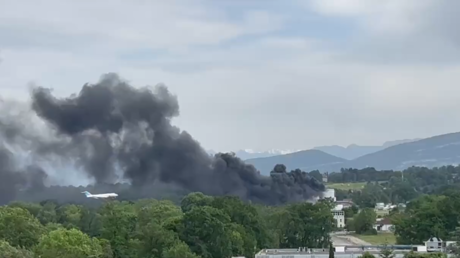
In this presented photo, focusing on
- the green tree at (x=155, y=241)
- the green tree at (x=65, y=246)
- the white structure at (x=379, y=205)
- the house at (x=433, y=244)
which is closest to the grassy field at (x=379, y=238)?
the house at (x=433, y=244)

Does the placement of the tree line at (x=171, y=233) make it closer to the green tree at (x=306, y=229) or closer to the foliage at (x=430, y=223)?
the green tree at (x=306, y=229)

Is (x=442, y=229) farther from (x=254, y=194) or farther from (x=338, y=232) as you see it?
(x=254, y=194)

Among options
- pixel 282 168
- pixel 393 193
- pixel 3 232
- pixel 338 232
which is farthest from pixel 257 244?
pixel 393 193

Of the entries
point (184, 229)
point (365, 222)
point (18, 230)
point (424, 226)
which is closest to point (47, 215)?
point (18, 230)

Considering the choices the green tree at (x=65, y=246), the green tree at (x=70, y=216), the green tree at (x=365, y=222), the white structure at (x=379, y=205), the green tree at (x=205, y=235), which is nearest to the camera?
the green tree at (x=65, y=246)

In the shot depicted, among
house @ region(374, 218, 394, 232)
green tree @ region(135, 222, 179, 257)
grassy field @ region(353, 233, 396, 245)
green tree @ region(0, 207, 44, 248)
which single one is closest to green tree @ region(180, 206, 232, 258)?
green tree @ region(135, 222, 179, 257)

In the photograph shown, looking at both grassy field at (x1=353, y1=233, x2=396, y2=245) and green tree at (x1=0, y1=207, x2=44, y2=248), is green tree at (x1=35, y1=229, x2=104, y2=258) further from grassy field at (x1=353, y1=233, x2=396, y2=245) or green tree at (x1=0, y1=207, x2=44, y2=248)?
grassy field at (x1=353, y1=233, x2=396, y2=245)

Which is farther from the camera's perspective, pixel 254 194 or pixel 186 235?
pixel 254 194
